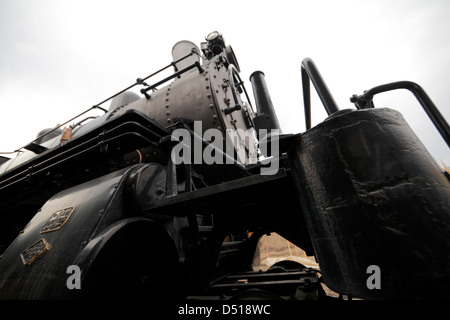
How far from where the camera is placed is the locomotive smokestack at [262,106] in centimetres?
124

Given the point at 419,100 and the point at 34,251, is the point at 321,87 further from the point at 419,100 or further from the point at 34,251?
the point at 34,251

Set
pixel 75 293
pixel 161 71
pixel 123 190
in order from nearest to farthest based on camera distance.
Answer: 1. pixel 75 293
2. pixel 123 190
3. pixel 161 71

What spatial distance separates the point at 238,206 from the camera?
1.81 metres

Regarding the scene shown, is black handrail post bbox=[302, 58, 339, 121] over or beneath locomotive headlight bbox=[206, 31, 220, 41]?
beneath

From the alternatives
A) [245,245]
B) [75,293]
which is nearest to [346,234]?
[75,293]

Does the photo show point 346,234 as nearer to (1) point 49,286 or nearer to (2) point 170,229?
(2) point 170,229

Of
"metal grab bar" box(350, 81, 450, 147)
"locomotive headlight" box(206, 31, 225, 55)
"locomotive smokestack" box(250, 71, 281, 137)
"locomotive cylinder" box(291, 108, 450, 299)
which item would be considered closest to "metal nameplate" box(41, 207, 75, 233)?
"locomotive smokestack" box(250, 71, 281, 137)

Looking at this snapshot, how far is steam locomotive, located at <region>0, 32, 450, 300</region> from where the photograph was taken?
0.76 metres

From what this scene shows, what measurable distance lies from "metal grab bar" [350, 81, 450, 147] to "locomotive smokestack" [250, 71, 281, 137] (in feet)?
1.61

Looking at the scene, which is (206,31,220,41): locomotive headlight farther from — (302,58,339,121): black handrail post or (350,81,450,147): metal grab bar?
(350,81,450,147): metal grab bar

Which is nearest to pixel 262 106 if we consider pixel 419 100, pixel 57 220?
pixel 419 100

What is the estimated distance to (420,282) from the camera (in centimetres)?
68

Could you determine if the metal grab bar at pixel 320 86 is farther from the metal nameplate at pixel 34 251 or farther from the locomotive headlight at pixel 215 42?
the locomotive headlight at pixel 215 42

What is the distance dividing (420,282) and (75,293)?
167 cm
